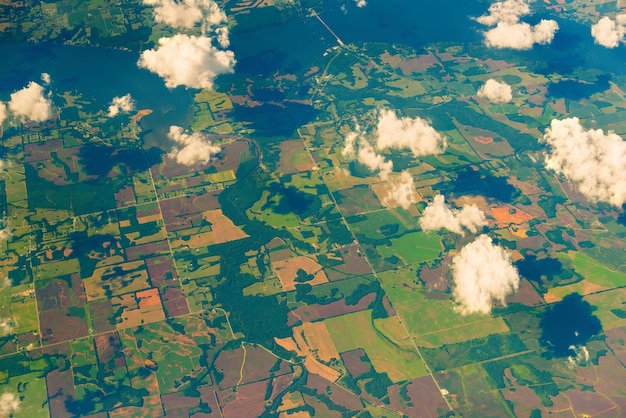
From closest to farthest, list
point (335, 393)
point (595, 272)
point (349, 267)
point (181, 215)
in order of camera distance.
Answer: point (335, 393), point (349, 267), point (595, 272), point (181, 215)

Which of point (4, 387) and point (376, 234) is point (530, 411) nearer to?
point (376, 234)

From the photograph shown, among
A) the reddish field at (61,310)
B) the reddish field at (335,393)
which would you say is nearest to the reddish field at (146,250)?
the reddish field at (61,310)

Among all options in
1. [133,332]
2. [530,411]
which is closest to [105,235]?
[133,332]

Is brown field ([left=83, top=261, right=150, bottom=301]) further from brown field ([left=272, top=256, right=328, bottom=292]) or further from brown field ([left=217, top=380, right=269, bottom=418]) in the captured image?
brown field ([left=217, top=380, right=269, bottom=418])

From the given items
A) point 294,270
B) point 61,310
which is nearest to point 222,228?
point 294,270

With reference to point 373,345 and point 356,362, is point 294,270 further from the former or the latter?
point 356,362
